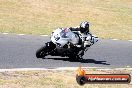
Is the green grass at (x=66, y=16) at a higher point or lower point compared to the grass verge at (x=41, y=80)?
lower

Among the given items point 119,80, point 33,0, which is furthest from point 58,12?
point 119,80

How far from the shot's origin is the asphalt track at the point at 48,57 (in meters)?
13.7

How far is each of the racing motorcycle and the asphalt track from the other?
25 centimetres

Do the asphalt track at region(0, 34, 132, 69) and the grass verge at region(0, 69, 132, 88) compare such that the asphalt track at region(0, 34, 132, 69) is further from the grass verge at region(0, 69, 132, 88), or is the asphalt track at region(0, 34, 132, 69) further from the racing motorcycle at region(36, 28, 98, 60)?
the grass verge at region(0, 69, 132, 88)

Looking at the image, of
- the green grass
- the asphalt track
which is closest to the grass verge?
the asphalt track

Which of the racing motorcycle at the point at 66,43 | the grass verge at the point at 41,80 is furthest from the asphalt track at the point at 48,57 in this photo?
the grass verge at the point at 41,80

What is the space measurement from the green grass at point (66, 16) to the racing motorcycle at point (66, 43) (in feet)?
20.6

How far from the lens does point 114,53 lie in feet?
56.4

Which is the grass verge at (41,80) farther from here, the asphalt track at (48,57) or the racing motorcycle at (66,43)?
the racing motorcycle at (66,43)

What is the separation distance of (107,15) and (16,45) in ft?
44.8

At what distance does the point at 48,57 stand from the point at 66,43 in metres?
0.83

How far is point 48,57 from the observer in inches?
589

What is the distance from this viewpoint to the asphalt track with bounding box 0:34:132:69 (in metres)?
13.7

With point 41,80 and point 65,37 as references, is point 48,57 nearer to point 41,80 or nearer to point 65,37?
point 65,37
